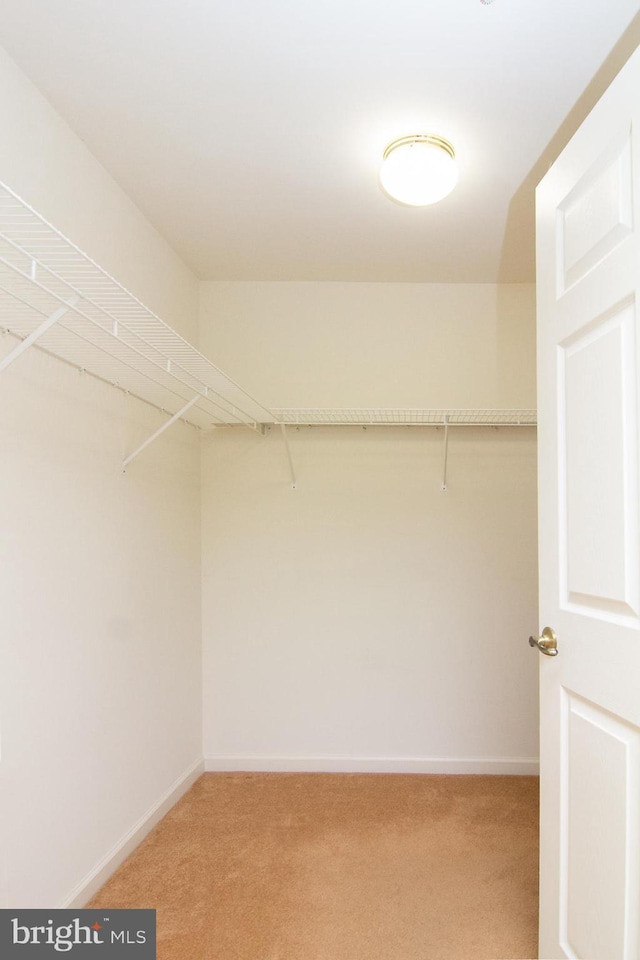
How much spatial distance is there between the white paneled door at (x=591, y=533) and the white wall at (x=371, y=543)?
149 centimetres

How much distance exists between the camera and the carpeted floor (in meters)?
1.80

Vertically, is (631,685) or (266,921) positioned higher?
(631,685)

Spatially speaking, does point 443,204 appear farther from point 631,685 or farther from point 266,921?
point 266,921

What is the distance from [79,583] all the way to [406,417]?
1.65 m

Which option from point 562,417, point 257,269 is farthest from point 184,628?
point 562,417

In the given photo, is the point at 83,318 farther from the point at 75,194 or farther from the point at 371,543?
the point at 371,543

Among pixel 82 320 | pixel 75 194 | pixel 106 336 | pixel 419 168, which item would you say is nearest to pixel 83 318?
pixel 82 320

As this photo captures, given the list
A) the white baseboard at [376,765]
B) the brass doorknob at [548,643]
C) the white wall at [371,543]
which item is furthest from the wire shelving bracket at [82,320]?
the white baseboard at [376,765]

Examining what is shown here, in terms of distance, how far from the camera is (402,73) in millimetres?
1697

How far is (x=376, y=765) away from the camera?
3045 millimetres

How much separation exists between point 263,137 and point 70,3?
0.66 metres

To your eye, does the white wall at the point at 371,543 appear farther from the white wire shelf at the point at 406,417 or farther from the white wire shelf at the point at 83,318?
the white wire shelf at the point at 83,318

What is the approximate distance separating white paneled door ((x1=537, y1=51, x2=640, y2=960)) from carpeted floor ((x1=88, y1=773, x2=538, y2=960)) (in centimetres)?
43

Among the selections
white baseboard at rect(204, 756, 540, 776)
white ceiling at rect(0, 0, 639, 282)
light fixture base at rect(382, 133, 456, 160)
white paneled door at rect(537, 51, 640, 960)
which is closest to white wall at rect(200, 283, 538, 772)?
white baseboard at rect(204, 756, 540, 776)
